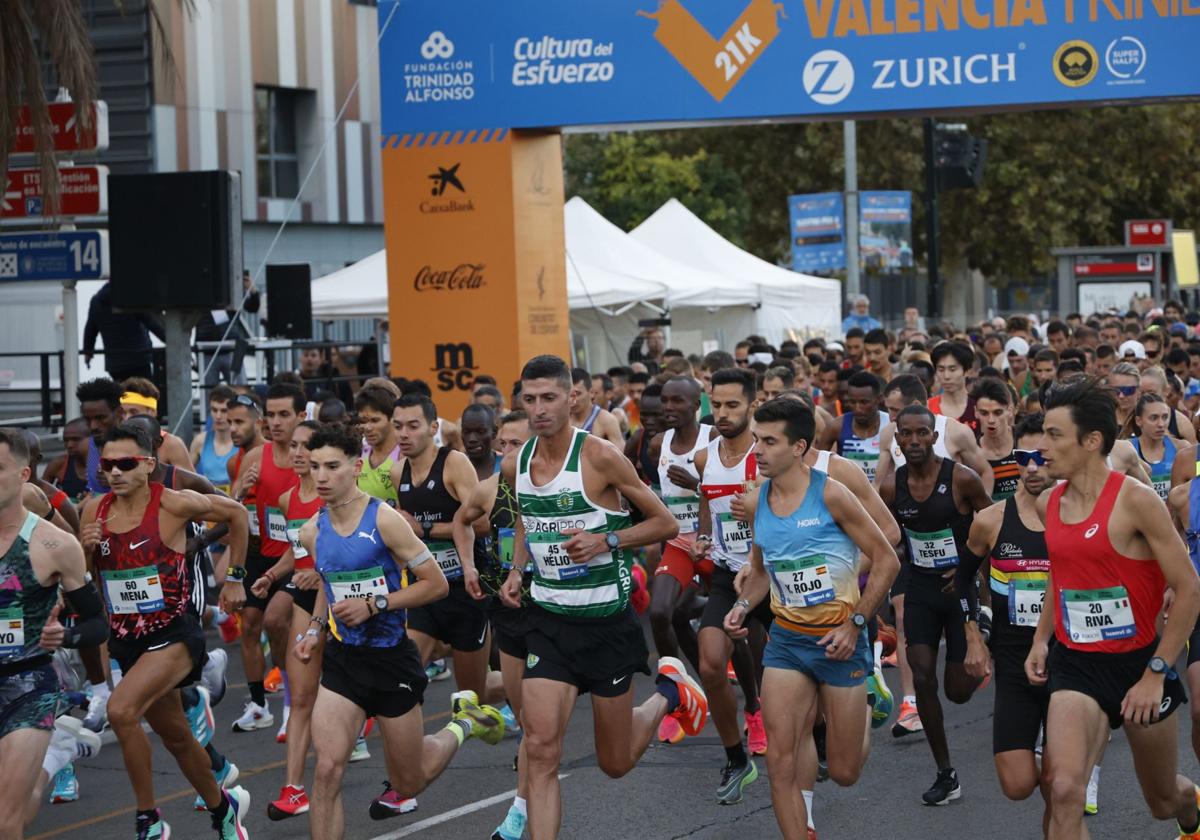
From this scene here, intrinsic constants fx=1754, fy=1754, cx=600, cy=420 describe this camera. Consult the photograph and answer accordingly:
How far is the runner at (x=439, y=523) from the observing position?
29.4ft

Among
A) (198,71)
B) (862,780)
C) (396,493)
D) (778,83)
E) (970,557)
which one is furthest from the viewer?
(198,71)

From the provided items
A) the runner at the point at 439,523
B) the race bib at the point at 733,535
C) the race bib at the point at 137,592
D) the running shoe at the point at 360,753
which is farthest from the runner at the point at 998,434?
the race bib at the point at 137,592

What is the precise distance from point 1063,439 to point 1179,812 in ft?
4.79

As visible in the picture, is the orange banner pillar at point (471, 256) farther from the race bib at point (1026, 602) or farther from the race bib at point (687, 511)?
the race bib at point (1026, 602)

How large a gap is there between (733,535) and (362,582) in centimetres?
219

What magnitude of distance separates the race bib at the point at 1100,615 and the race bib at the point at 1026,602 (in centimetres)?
115

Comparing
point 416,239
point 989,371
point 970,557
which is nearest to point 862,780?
point 970,557

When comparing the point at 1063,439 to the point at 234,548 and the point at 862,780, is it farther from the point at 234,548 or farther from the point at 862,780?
the point at 234,548

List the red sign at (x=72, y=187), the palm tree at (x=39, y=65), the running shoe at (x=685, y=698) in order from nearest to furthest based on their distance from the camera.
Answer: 1. the running shoe at (x=685, y=698)
2. the palm tree at (x=39, y=65)
3. the red sign at (x=72, y=187)

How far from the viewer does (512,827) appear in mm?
7043

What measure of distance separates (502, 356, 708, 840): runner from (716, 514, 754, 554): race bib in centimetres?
149

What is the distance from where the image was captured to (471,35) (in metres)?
15.8

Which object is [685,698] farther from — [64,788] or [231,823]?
[64,788]

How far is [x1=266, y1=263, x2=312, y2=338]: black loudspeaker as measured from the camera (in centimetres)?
1773
